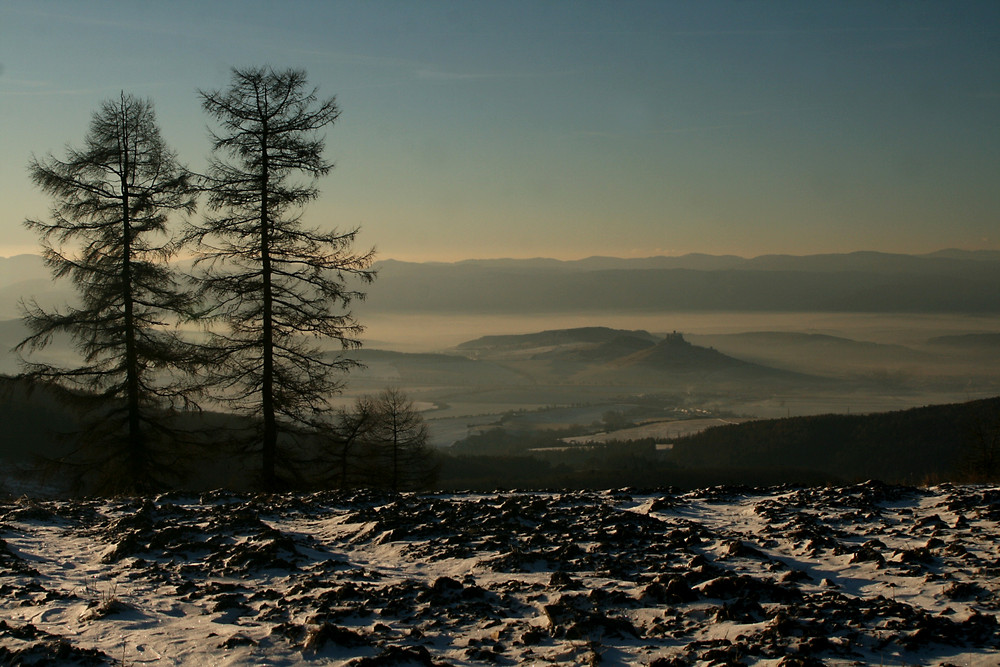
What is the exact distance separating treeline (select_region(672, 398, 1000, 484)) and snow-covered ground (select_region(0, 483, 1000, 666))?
213 ft

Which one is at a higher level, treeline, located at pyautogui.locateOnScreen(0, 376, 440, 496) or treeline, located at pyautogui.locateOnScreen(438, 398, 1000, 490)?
treeline, located at pyautogui.locateOnScreen(0, 376, 440, 496)

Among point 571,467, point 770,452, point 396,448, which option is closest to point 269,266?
point 396,448

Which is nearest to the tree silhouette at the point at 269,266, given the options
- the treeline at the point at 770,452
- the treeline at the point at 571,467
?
the treeline at the point at 571,467

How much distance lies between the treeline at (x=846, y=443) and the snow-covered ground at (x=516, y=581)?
64792mm

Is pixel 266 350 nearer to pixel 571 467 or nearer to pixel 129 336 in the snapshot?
pixel 129 336

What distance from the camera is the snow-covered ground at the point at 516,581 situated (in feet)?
17.7

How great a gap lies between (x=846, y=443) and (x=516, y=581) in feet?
297

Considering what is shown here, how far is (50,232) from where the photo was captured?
16.1 metres

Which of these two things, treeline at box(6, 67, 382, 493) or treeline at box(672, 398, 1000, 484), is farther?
treeline at box(672, 398, 1000, 484)

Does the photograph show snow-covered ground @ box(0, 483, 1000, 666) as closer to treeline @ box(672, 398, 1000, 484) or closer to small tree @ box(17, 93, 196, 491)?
small tree @ box(17, 93, 196, 491)

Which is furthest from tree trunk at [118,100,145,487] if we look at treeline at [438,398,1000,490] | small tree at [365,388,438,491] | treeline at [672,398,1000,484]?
treeline at [672,398,1000,484]

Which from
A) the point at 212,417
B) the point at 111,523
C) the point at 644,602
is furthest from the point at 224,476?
the point at 644,602

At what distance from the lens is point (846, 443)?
283 feet

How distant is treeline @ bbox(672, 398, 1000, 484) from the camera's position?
7594 centimetres
